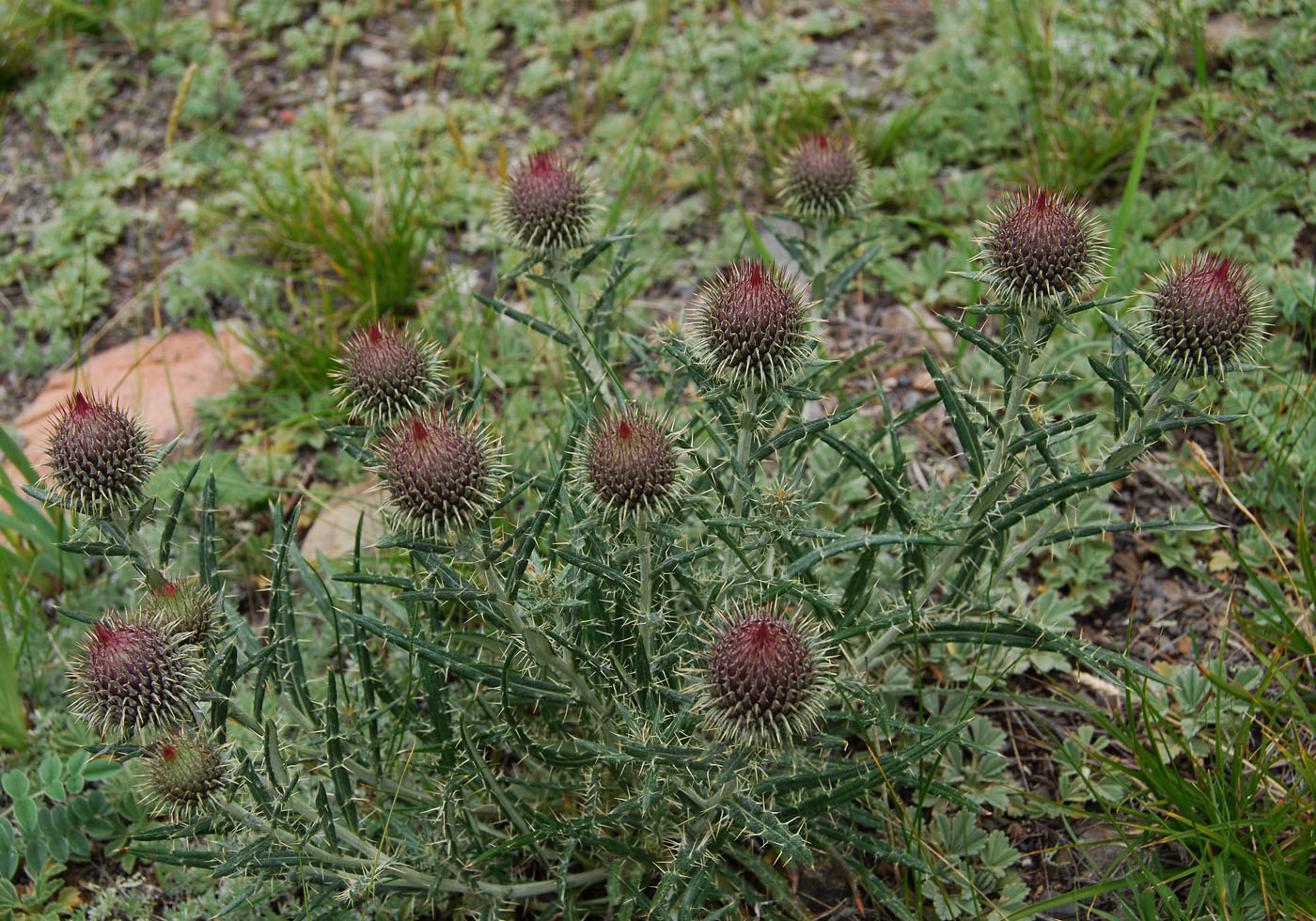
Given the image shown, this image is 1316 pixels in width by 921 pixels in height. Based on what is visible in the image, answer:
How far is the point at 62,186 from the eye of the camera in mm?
6168

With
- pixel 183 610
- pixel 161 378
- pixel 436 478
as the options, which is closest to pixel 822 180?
pixel 436 478

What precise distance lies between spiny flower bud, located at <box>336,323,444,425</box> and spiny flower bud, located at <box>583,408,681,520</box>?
0.64m

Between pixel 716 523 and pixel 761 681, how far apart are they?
0.54m

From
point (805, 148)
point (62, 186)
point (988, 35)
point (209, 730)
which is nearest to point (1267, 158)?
point (988, 35)

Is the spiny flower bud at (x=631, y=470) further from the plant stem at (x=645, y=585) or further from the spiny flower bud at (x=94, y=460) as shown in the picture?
the spiny flower bud at (x=94, y=460)

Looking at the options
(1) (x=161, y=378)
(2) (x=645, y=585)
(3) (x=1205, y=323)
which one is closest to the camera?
(3) (x=1205, y=323)

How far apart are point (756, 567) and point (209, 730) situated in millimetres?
1552

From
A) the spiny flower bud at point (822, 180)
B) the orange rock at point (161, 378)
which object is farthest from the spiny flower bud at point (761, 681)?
the orange rock at point (161, 378)

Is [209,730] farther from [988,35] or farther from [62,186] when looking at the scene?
[988,35]

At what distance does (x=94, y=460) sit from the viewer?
276cm

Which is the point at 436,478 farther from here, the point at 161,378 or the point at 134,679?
the point at 161,378

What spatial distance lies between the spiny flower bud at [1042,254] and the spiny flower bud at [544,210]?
1.31 metres

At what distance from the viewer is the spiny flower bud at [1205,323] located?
2.61 meters

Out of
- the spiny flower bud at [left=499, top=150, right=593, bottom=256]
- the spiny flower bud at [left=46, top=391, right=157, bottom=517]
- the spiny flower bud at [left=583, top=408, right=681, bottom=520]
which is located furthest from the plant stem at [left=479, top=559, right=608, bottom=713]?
the spiny flower bud at [left=499, top=150, right=593, bottom=256]
